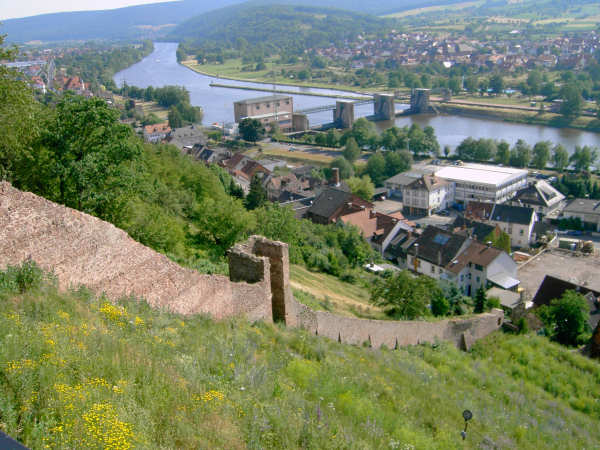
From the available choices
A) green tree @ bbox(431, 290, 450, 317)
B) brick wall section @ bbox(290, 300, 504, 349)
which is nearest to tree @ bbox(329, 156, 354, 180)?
green tree @ bbox(431, 290, 450, 317)

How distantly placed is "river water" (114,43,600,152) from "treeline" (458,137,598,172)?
7.42m

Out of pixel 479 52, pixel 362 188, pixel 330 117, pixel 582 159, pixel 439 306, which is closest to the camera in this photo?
pixel 439 306

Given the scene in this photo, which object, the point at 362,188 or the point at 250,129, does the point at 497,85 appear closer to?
the point at 250,129

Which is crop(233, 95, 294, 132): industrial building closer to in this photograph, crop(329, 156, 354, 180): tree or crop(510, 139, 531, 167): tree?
crop(329, 156, 354, 180): tree

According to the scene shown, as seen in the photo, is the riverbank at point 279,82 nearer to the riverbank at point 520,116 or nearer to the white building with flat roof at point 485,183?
the riverbank at point 520,116

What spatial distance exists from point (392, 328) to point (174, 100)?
292 ft

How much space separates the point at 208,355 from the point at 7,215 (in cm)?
353

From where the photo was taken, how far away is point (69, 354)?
17.8 ft

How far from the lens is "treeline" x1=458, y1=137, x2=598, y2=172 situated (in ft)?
181

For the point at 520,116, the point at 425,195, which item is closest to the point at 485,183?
the point at 425,195

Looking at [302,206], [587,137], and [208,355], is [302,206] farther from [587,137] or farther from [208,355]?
[587,137]

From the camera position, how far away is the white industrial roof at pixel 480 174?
1923 inches

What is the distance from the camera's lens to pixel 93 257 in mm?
8164

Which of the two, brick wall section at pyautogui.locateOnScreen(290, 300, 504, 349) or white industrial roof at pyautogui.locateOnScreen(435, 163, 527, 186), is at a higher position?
brick wall section at pyautogui.locateOnScreen(290, 300, 504, 349)
